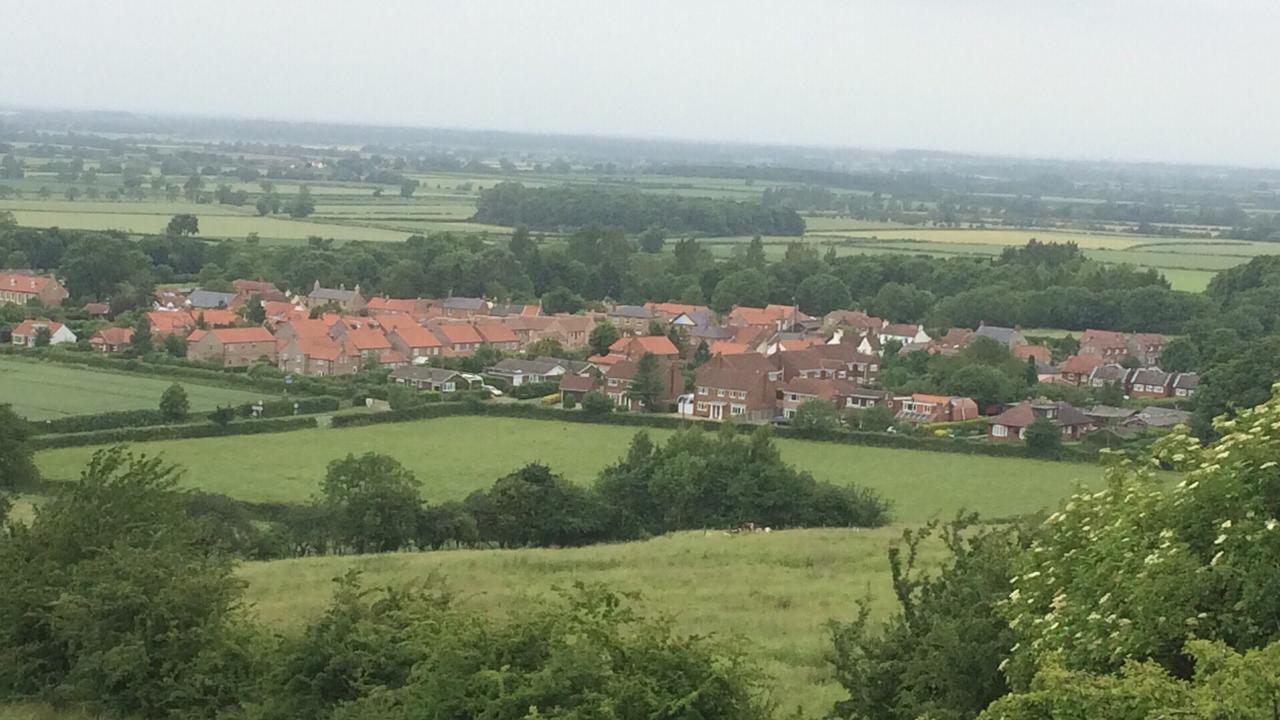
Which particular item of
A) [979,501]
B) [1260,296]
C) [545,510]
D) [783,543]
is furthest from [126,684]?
[1260,296]

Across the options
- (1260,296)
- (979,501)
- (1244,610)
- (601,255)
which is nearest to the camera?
(1244,610)

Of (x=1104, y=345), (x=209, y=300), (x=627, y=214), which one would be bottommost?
(x=209, y=300)

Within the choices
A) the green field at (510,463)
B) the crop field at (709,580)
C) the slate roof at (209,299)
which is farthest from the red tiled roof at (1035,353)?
A: the slate roof at (209,299)

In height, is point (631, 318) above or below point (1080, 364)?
below

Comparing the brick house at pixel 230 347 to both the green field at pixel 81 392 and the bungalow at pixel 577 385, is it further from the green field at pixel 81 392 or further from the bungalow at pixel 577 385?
the bungalow at pixel 577 385

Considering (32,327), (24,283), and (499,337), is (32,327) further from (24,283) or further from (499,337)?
(499,337)

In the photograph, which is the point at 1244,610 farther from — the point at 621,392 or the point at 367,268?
the point at 367,268

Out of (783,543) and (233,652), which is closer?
(233,652)

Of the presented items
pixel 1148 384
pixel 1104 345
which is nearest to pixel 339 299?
pixel 1104 345
